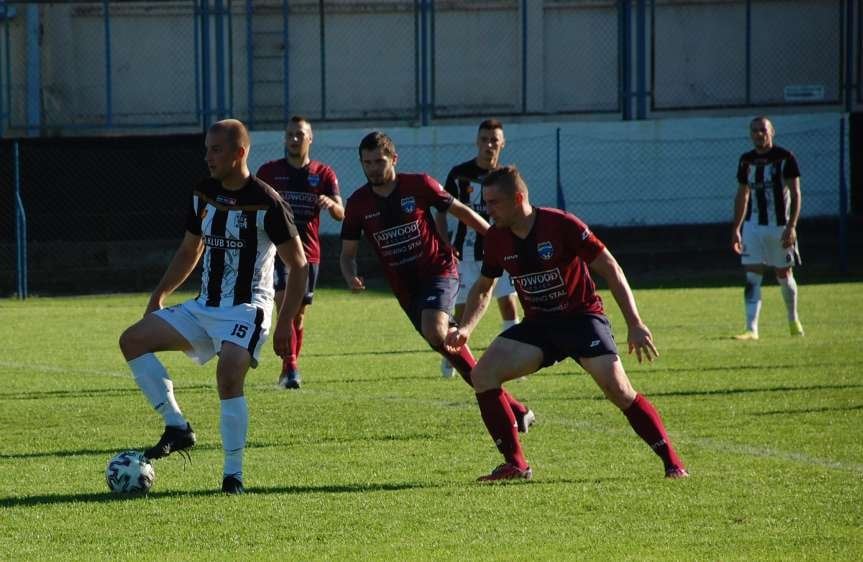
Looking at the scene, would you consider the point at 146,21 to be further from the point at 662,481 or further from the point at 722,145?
the point at 662,481

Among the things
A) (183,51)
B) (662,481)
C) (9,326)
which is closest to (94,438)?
(662,481)

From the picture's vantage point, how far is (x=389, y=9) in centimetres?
2492

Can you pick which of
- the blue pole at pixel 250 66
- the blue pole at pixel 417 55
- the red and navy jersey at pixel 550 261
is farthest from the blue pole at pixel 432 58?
the red and navy jersey at pixel 550 261

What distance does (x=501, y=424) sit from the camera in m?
7.13

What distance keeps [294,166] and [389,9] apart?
14.2 meters

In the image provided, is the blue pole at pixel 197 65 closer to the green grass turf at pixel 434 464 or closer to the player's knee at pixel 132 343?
the green grass turf at pixel 434 464

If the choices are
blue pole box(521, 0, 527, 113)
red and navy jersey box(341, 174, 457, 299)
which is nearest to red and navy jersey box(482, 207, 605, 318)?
red and navy jersey box(341, 174, 457, 299)

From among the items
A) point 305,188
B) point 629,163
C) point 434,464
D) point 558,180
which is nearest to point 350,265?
point 305,188

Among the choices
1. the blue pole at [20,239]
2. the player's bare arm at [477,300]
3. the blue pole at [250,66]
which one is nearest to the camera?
the player's bare arm at [477,300]

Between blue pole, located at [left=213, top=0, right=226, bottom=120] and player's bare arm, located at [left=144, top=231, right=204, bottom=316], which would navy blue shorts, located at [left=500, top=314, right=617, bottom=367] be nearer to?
player's bare arm, located at [left=144, top=231, right=204, bottom=316]

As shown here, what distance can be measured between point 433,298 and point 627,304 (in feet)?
8.06

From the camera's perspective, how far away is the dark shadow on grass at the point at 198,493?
6.66m

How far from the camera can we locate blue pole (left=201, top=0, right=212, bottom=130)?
2317 centimetres

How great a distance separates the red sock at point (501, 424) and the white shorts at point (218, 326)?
120 centimetres
